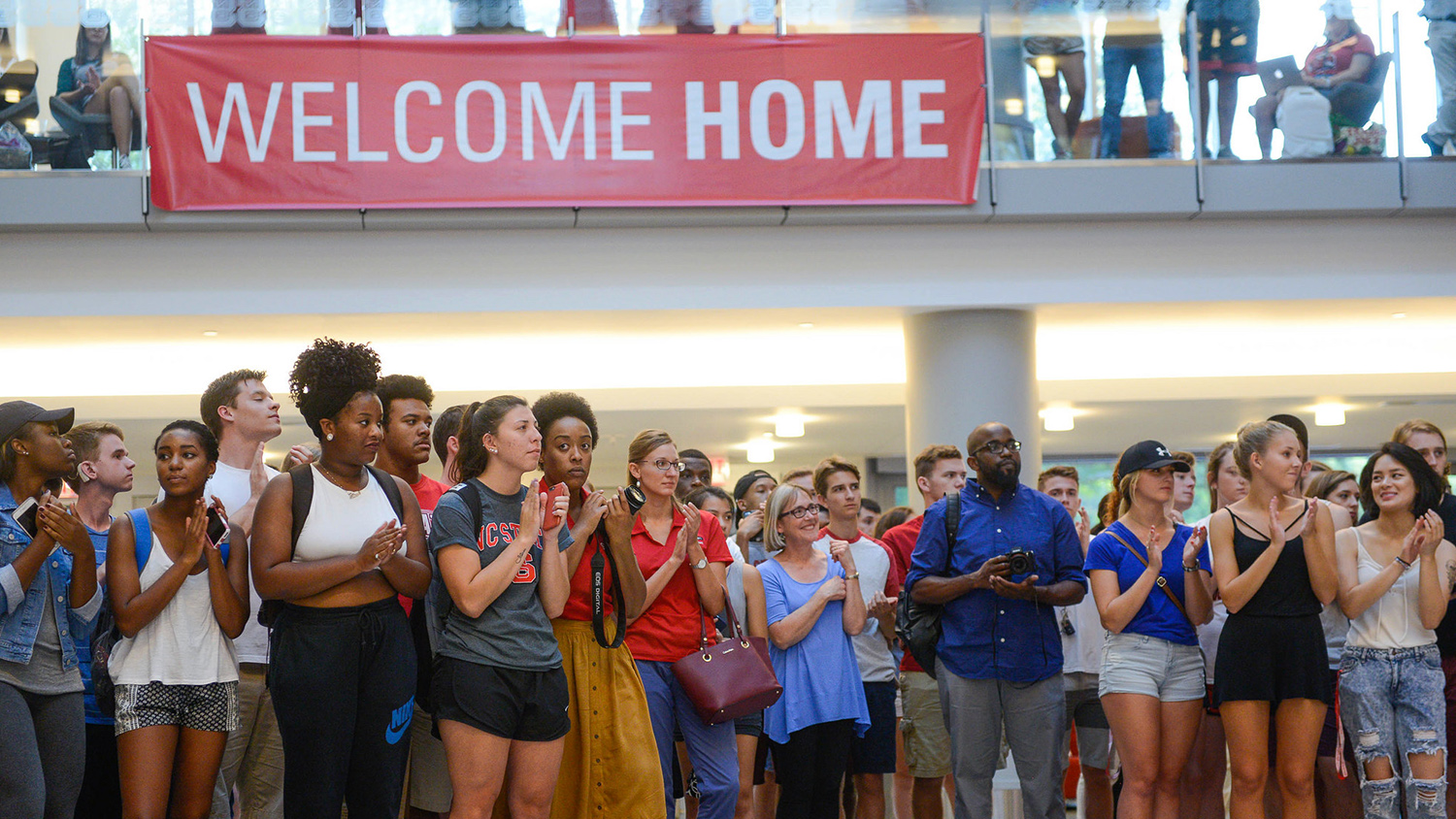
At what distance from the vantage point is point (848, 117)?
7480mm

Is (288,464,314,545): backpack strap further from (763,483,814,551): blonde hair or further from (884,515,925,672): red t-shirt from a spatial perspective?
(884,515,925,672): red t-shirt

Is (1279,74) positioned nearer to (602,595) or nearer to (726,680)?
(726,680)

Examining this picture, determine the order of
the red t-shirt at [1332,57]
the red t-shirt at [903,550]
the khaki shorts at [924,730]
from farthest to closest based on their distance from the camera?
the red t-shirt at [1332,57]
the red t-shirt at [903,550]
the khaki shorts at [924,730]

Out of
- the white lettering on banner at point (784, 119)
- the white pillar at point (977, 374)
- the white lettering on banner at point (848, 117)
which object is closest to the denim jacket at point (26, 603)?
the white lettering on banner at point (784, 119)

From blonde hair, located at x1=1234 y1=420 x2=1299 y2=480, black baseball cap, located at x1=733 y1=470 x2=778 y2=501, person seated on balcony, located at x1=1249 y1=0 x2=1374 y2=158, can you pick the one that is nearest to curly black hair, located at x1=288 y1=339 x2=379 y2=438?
black baseball cap, located at x1=733 y1=470 x2=778 y2=501

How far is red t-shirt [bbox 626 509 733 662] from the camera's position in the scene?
4.43 metres

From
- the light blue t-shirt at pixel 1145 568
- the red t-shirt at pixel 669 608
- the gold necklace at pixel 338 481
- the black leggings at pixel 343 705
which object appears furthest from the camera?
the light blue t-shirt at pixel 1145 568

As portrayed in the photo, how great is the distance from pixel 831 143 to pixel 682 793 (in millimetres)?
4077

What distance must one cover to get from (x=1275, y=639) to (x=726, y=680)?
80.0 inches

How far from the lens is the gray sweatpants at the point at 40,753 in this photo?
3514mm

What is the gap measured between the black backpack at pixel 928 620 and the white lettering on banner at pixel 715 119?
10.3ft

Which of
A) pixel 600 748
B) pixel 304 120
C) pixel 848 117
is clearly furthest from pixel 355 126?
pixel 600 748

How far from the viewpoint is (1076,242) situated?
7840mm

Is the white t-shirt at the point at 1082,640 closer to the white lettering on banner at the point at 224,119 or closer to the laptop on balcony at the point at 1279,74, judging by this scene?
the laptop on balcony at the point at 1279,74
